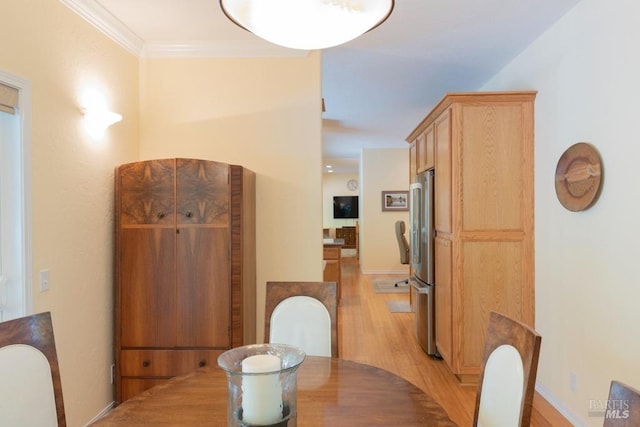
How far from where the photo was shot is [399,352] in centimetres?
389

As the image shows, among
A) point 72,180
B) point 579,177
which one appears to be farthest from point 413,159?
point 72,180

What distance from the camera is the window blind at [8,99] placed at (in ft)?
6.07

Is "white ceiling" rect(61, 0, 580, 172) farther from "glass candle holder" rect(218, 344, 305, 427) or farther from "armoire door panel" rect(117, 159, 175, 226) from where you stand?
"glass candle holder" rect(218, 344, 305, 427)

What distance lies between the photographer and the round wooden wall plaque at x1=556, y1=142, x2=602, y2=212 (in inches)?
91.0

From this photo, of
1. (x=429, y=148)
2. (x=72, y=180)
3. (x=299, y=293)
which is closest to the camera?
(x=299, y=293)

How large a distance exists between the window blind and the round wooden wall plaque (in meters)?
3.18

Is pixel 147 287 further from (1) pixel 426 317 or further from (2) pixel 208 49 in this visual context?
(1) pixel 426 317

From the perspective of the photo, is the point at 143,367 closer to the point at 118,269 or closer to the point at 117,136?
the point at 118,269

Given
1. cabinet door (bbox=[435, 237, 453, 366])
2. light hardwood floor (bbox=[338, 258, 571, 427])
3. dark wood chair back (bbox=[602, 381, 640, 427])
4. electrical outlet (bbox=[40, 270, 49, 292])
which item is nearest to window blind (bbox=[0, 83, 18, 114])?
electrical outlet (bbox=[40, 270, 49, 292])

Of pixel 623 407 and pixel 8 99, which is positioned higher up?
pixel 8 99

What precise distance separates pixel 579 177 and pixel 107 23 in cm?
326

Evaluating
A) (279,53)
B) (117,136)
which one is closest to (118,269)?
(117,136)

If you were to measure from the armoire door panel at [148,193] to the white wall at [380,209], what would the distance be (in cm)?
618

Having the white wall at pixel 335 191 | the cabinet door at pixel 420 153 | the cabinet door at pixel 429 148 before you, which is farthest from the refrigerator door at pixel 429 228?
the white wall at pixel 335 191
